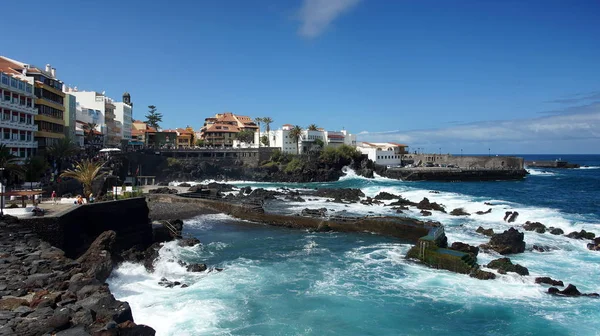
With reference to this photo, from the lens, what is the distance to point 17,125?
38625 mm

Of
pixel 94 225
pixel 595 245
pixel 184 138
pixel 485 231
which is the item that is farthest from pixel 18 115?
pixel 184 138

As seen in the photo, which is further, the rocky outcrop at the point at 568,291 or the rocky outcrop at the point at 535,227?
the rocky outcrop at the point at 535,227

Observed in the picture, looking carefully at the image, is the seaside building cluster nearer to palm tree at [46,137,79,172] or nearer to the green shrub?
palm tree at [46,137,79,172]

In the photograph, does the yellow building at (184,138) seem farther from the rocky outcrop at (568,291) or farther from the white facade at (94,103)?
the rocky outcrop at (568,291)

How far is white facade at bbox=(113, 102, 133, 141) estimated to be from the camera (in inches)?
3423

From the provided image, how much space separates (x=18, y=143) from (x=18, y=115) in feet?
9.02

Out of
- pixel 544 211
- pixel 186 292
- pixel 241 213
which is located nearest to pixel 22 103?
pixel 241 213

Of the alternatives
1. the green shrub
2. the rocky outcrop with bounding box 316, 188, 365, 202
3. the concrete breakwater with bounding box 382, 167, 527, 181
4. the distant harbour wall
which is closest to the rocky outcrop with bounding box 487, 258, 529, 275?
the rocky outcrop with bounding box 316, 188, 365, 202

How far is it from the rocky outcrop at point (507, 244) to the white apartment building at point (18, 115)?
132 ft

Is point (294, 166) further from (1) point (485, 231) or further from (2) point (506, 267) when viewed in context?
(2) point (506, 267)

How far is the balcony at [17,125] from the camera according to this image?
3631 centimetres

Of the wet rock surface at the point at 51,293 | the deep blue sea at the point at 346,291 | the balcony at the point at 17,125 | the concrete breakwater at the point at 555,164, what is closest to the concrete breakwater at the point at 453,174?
the concrete breakwater at the point at 555,164

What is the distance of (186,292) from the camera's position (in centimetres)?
1923

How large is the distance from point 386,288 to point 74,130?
54.8 meters
